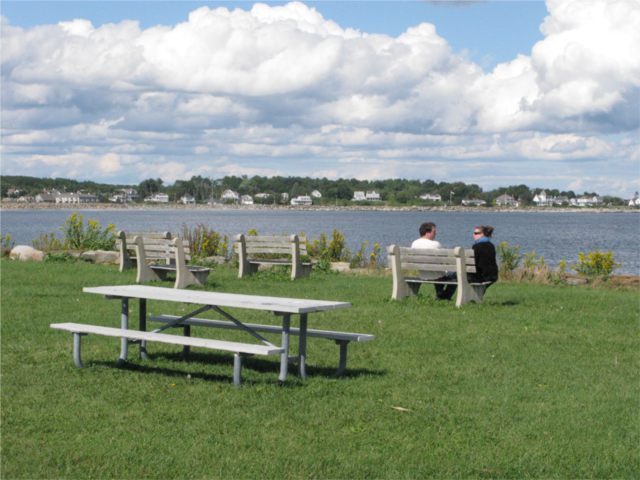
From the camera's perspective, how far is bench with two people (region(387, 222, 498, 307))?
9.96 meters

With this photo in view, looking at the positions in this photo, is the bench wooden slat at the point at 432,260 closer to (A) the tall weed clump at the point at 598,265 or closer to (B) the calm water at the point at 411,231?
(A) the tall weed clump at the point at 598,265

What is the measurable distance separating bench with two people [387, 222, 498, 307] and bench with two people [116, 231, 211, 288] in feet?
12.3

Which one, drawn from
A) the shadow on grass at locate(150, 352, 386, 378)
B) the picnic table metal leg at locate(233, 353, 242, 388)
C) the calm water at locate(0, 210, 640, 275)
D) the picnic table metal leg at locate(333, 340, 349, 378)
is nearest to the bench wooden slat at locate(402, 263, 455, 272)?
the shadow on grass at locate(150, 352, 386, 378)

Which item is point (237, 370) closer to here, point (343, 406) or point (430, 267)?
point (343, 406)

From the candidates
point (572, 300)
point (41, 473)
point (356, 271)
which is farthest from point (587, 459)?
point (356, 271)

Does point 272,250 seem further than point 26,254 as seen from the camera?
No

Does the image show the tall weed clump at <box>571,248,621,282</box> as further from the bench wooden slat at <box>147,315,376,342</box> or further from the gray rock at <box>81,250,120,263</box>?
the gray rock at <box>81,250,120,263</box>

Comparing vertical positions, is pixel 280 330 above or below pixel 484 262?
below

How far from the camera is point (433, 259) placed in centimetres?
1016

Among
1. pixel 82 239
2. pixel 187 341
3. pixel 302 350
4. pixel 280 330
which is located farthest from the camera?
pixel 82 239

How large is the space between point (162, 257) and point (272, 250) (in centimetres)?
224

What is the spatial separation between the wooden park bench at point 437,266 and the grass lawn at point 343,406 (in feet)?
4.55

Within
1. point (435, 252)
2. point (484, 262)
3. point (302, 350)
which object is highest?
point (435, 252)

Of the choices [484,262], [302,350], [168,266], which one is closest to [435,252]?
[484,262]
